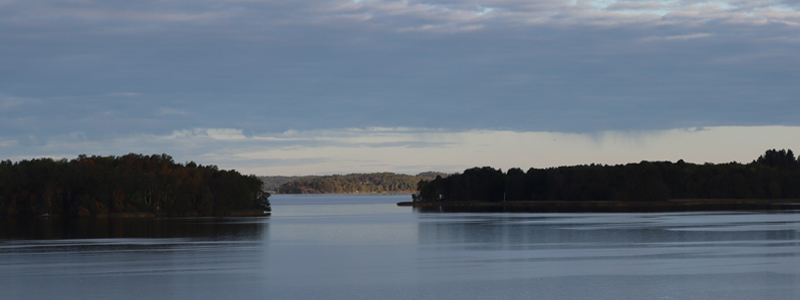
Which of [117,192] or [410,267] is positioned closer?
[410,267]

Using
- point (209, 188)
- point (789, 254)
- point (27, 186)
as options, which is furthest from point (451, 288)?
point (27, 186)

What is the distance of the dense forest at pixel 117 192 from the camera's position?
114 metres

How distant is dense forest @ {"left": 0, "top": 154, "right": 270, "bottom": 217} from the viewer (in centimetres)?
11388

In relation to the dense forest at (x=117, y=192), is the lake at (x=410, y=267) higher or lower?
lower

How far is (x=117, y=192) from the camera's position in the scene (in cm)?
11469

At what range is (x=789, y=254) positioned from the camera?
40438 mm

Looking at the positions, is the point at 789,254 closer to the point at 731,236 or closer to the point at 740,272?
the point at 740,272

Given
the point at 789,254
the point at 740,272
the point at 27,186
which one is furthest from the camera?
the point at 27,186

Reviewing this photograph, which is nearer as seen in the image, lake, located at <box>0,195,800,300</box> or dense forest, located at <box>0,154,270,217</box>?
lake, located at <box>0,195,800,300</box>

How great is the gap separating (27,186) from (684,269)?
10675 cm

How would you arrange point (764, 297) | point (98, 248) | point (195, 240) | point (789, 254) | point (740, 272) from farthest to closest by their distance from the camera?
point (195, 240) < point (98, 248) < point (789, 254) < point (740, 272) < point (764, 297)

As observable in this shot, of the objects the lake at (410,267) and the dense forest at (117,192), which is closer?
the lake at (410,267)

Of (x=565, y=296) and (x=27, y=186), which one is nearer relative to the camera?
(x=565, y=296)

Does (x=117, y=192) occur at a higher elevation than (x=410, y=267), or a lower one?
higher
